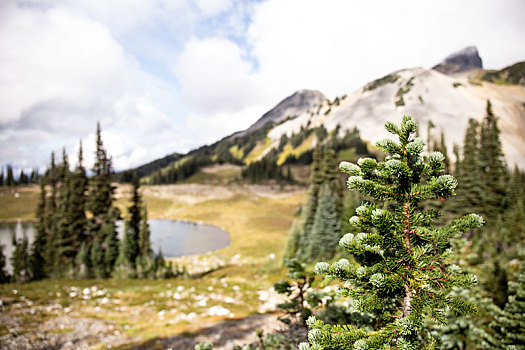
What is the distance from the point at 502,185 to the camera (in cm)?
5509

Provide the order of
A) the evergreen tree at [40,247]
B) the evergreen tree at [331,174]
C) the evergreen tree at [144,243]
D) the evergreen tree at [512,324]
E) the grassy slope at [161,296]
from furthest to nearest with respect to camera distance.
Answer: the evergreen tree at [331,174] → the evergreen tree at [40,247] → the evergreen tree at [144,243] → the grassy slope at [161,296] → the evergreen tree at [512,324]

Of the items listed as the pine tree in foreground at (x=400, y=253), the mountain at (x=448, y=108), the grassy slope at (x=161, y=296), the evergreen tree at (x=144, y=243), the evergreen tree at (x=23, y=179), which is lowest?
the grassy slope at (x=161, y=296)

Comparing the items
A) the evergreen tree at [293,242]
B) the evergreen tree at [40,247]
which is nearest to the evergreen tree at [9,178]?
the evergreen tree at [40,247]

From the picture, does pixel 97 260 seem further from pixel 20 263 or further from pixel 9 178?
pixel 9 178

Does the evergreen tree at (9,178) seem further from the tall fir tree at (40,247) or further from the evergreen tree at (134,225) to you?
the evergreen tree at (134,225)

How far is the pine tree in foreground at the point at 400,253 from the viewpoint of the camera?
236cm

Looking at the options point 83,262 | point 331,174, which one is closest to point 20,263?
point 83,262

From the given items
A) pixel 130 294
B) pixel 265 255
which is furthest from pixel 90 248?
pixel 265 255

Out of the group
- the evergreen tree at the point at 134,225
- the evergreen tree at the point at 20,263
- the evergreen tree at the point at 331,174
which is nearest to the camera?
the evergreen tree at the point at 20,263

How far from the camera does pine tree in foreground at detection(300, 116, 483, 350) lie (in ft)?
7.73

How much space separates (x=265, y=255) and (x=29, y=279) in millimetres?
39145

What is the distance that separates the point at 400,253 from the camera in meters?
2.56

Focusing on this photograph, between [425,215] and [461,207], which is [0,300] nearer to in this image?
[425,215]

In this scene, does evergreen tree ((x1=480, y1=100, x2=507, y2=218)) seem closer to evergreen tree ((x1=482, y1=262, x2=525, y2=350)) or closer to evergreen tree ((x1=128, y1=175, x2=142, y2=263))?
evergreen tree ((x1=482, y1=262, x2=525, y2=350))
